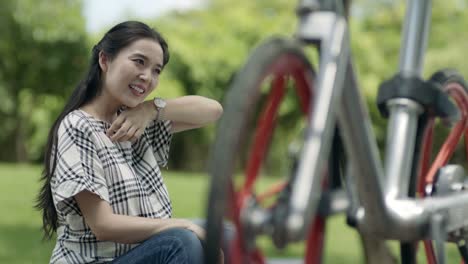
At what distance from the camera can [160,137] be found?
84.9 inches

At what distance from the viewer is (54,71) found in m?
22.3

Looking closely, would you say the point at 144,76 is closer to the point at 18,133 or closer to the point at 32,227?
the point at 32,227

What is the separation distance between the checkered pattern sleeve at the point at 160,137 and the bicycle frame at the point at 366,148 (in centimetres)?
59

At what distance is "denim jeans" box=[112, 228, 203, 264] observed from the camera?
1.80 m

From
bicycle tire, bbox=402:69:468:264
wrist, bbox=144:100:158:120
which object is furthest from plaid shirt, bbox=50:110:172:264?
bicycle tire, bbox=402:69:468:264

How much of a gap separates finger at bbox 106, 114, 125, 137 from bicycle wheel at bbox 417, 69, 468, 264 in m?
0.70

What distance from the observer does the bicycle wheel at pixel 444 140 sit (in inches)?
82.9

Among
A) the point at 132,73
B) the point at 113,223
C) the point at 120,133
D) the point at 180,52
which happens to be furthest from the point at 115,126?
the point at 180,52

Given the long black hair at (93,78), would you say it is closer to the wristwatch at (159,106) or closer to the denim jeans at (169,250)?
the wristwatch at (159,106)

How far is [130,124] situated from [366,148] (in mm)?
672

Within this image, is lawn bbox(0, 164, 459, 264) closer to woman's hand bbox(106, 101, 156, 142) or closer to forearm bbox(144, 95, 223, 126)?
forearm bbox(144, 95, 223, 126)

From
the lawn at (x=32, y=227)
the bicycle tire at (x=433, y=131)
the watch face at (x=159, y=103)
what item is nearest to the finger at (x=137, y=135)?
the watch face at (x=159, y=103)

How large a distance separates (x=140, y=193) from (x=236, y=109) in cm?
81

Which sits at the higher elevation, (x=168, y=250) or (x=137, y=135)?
(x=137, y=135)
